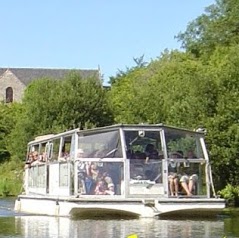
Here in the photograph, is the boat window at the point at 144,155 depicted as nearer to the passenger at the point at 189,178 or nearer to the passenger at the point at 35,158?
the passenger at the point at 189,178

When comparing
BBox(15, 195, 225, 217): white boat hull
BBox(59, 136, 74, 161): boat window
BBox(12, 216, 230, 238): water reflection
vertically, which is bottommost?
BBox(12, 216, 230, 238): water reflection

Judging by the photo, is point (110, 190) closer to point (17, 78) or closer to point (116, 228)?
point (116, 228)

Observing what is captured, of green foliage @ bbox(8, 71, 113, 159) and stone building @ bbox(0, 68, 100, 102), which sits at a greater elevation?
stone building @ bbox(0, 68, 100, 102)

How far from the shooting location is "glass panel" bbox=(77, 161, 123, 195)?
30.0 meters

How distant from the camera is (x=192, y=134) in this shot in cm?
3148

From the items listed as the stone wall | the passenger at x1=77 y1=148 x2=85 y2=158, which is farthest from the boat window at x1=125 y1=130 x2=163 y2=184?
the stone wall

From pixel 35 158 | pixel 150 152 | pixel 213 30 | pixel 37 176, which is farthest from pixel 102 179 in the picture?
pixel 213 30

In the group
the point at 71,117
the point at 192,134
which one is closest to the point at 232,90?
the point at 192,134

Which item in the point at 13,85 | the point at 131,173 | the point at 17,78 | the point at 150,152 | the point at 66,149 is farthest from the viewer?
the point at 17,78

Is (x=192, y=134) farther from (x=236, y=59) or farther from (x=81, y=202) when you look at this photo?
(x=236, y=59)

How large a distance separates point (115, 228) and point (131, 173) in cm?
433

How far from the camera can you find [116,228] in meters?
25.8

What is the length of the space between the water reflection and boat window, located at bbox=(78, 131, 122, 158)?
8.61ft

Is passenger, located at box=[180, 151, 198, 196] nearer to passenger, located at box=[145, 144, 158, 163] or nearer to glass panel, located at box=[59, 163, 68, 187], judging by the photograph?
passenger, located at box=[145, 144, 158, 163]
